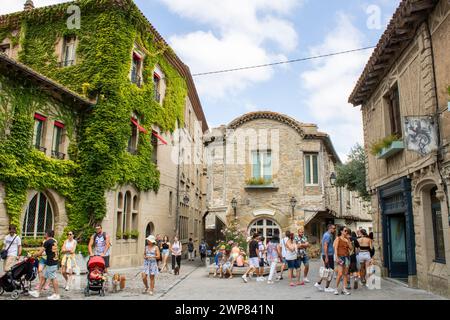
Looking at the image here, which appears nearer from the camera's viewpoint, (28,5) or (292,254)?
(292,254)

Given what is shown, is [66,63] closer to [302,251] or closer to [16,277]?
[16,277]

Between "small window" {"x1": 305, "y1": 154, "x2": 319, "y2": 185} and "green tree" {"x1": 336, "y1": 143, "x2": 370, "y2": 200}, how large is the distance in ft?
5.92

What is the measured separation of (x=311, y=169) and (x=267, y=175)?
8.23 ft

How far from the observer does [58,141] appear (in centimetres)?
1570

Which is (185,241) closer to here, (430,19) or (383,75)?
(383,75)

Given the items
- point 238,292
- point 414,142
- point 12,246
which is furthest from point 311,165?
point 12,246

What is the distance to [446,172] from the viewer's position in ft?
28.2

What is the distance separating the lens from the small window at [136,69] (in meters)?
18.4

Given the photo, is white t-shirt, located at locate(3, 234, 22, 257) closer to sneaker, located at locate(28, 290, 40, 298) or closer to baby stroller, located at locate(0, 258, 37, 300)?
baby stroller, located at locate(0, 258, 37, 300)

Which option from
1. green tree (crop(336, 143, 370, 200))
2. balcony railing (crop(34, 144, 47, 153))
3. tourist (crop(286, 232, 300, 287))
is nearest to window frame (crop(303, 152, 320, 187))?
green tree (crop(336, 143, 370, 200))

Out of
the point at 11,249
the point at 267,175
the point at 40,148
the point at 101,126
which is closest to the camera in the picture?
the point at 11,249

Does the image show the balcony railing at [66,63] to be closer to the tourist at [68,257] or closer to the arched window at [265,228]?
the tourist at [68,257]

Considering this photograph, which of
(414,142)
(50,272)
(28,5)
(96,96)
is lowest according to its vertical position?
(50,272)

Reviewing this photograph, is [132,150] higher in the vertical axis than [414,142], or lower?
higher
